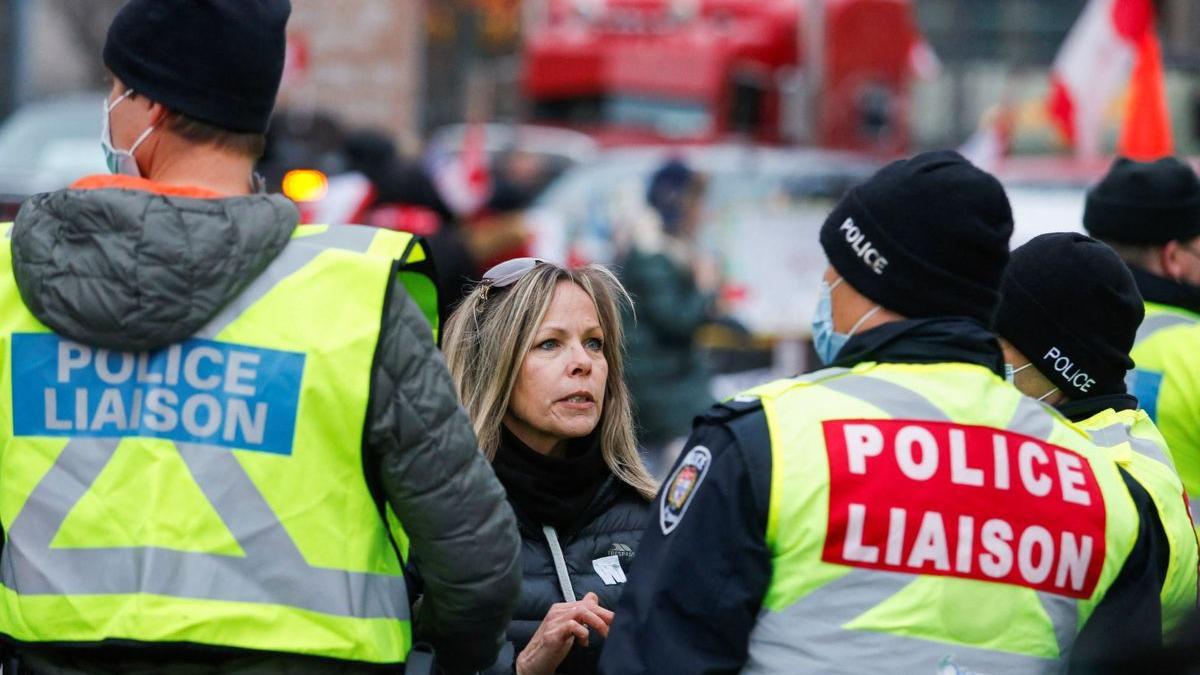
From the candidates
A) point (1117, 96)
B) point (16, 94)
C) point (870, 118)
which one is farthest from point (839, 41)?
point (16, 94)

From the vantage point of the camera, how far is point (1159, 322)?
5.09m

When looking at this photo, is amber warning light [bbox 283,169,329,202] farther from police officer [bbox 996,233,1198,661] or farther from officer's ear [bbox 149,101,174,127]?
officer's ear [bbox 149,101,174,127]

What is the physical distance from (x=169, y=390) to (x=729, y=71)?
2051 centimetres

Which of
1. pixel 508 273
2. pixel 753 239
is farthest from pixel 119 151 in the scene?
pixel 753 239

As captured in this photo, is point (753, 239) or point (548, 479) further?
point (753, 239)

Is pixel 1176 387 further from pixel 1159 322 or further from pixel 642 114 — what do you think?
pixel 642 114

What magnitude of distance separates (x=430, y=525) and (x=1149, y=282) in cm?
268

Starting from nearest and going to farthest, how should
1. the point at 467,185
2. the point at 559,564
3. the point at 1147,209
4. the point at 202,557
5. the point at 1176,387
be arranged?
1. the point at 202,557
2. the point at 559,564
3. the point at 1176,387
4. the point at 1147,209
5. the point at 467,185

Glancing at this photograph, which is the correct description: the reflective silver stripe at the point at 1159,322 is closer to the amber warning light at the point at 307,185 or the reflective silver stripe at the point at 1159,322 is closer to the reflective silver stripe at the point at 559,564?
the reflective silver stripe at the point at 559,564

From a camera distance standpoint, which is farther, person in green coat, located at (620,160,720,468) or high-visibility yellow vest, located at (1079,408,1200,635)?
person in green coat, located at (620,160,720,468)

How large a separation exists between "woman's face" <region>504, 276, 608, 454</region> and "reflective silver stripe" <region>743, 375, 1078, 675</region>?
1.14 m

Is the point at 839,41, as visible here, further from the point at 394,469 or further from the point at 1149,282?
the point at 394,469

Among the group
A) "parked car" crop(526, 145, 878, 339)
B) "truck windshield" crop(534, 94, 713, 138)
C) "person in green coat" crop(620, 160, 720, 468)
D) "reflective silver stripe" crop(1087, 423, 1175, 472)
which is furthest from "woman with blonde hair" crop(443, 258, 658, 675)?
"truck windshield" crop(534, 94, 713, 138)

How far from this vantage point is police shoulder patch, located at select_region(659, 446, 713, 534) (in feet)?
10.8
